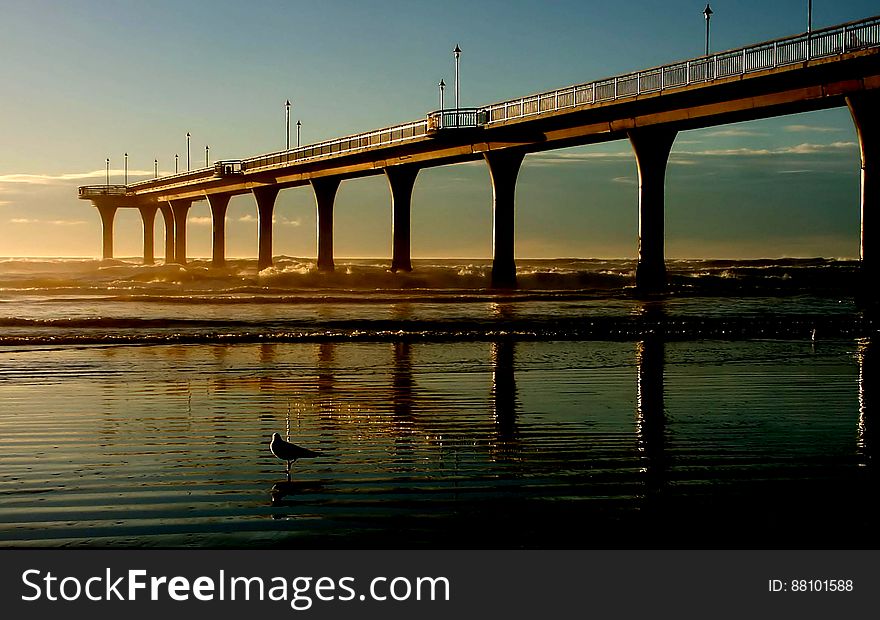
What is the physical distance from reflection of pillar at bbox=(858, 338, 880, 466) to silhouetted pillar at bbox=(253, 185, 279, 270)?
92197mm

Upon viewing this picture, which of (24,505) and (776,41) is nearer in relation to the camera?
(24,505)

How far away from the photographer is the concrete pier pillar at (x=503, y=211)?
6881cm

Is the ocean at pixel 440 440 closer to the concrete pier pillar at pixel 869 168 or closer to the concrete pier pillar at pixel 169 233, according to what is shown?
the concrete pier pillar at pixel 869 168

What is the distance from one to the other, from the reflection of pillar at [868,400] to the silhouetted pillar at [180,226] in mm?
128996

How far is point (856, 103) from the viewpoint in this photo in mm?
44062

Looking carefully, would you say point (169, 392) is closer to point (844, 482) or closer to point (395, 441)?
point (395, 441)

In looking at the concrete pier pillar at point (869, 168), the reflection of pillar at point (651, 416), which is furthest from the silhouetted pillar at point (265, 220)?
the reflection of pillar at point (651, 416)

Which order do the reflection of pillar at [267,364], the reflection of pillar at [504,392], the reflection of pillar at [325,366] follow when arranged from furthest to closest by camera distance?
the reflection of pillar at [267,364] < the reflection of pillar at [325,366] < the reflection of pillar at [504,392]

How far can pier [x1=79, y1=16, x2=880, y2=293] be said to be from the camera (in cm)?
4378

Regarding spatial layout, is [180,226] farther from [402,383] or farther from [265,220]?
[402,383]

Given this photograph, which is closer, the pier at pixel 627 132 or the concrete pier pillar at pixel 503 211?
the pier at pixel 627 132

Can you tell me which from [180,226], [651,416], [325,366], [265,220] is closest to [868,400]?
[651,416]
